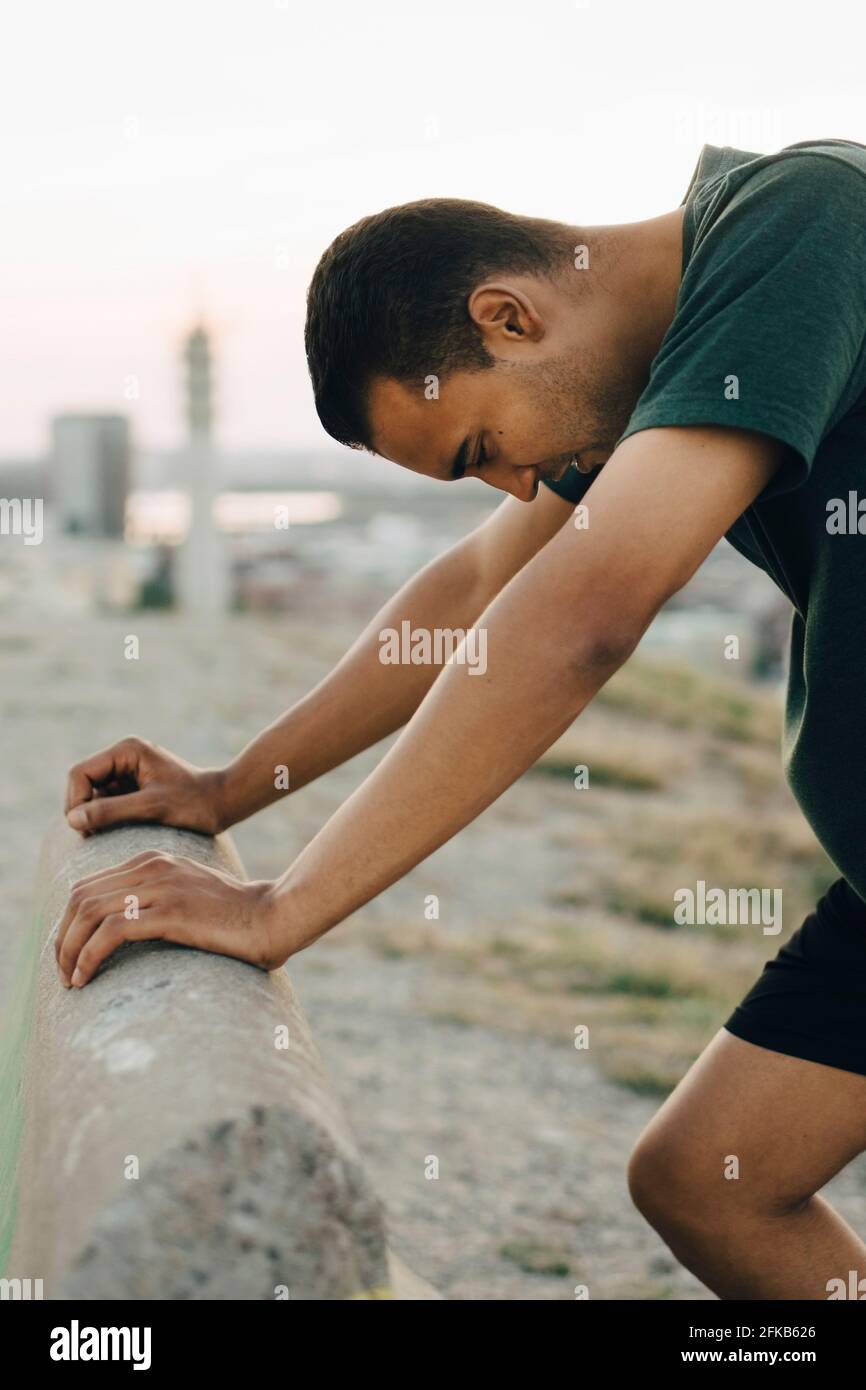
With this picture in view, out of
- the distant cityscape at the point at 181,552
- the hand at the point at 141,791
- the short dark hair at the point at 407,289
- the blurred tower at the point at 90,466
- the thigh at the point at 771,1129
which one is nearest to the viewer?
the short dark hair at the point at 407,289

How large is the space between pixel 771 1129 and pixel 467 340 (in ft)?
3.52

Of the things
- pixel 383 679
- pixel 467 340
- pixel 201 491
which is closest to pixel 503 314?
pixel 467 340

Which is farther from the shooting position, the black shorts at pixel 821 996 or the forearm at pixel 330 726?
the forearm at pixel 330 726

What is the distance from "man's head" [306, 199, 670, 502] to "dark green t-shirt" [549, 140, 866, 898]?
0.14 m

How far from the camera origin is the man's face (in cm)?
161

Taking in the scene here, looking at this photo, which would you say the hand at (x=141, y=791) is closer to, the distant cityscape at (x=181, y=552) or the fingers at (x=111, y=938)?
the fingers at (x=111, y=938)

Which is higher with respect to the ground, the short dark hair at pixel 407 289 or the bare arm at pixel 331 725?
the short dark hair at pixel 407 289

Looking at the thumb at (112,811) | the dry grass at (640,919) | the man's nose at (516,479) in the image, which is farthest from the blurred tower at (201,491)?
the man's nose at (516,479)

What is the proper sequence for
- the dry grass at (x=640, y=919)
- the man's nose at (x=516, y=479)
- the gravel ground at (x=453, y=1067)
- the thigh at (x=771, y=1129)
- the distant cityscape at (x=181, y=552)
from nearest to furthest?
1. the man's nose at (x=516, y=479)
2. the thigh at (x=771, y=1129)
3. the gravel ground at (x=453, y=1067)
4. the dry grass at (x=640, y=919)
5. the distant cityscape at (x=181, y=552)

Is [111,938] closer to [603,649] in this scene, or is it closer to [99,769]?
[603,649]

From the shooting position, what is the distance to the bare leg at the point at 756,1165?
1876 millimetres

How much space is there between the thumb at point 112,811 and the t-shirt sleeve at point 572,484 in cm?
72

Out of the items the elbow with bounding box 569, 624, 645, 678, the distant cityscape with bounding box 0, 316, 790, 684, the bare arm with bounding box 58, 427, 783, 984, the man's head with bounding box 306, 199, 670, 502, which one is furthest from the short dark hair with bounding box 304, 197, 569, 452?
the distant cityscape with bounding box 0, 316, 790, 684
